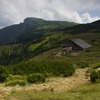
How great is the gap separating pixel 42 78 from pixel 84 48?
517 feet

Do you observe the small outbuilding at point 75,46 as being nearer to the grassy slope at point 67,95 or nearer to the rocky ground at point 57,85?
the rocky ground at point 57,85

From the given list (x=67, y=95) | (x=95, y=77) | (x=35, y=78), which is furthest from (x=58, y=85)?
(x=67, y=95)

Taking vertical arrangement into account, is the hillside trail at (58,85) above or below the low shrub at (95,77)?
below

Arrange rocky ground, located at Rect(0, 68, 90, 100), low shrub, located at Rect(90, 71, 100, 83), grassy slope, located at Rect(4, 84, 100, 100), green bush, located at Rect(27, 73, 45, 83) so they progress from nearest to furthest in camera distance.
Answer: grassy slope, located at Rect(4, 84, 100, 100)
rocky ground, located at Rect(0, 68, 90, 100)
low shrub, located at Rect(90, 71, 100, 83)
green bush, located at Rect(27, 73, 45, 83)

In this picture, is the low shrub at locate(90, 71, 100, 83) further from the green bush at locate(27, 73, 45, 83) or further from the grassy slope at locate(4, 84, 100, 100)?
the green bush at locate(27, 73, 45, 83)

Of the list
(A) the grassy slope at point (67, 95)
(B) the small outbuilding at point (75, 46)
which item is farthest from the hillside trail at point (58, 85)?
(B) the small outbuilding at point (75, 46)

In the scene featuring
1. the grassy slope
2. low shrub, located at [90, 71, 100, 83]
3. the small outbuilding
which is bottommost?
the grassy slope

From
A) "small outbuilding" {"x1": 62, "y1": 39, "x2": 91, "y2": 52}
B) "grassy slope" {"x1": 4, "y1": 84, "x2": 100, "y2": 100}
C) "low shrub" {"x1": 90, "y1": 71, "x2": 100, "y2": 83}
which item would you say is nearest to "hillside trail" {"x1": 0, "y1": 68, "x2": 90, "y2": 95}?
"low shrub" {"x1": 90, "y1": 71, "x2": 100, "y2": 83}

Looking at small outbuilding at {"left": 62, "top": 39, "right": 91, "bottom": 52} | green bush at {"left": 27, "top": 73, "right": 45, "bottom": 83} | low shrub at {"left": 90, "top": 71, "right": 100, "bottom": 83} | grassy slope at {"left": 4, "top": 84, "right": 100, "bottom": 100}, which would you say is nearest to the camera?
grassy slope at {"left": 4, "top": 84, "right": 100, "bottom": 100}

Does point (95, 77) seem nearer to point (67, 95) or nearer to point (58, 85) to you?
point (58, 85)

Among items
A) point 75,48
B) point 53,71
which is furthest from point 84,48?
point 53,71

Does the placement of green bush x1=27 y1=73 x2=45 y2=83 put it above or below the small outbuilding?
below

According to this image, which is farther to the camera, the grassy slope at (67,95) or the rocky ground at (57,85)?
the rocky ground at (57,85)

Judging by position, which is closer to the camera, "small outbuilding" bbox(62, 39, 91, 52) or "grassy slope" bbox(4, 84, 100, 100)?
"grassy slope" bbox(4, 84, 100, 100)
